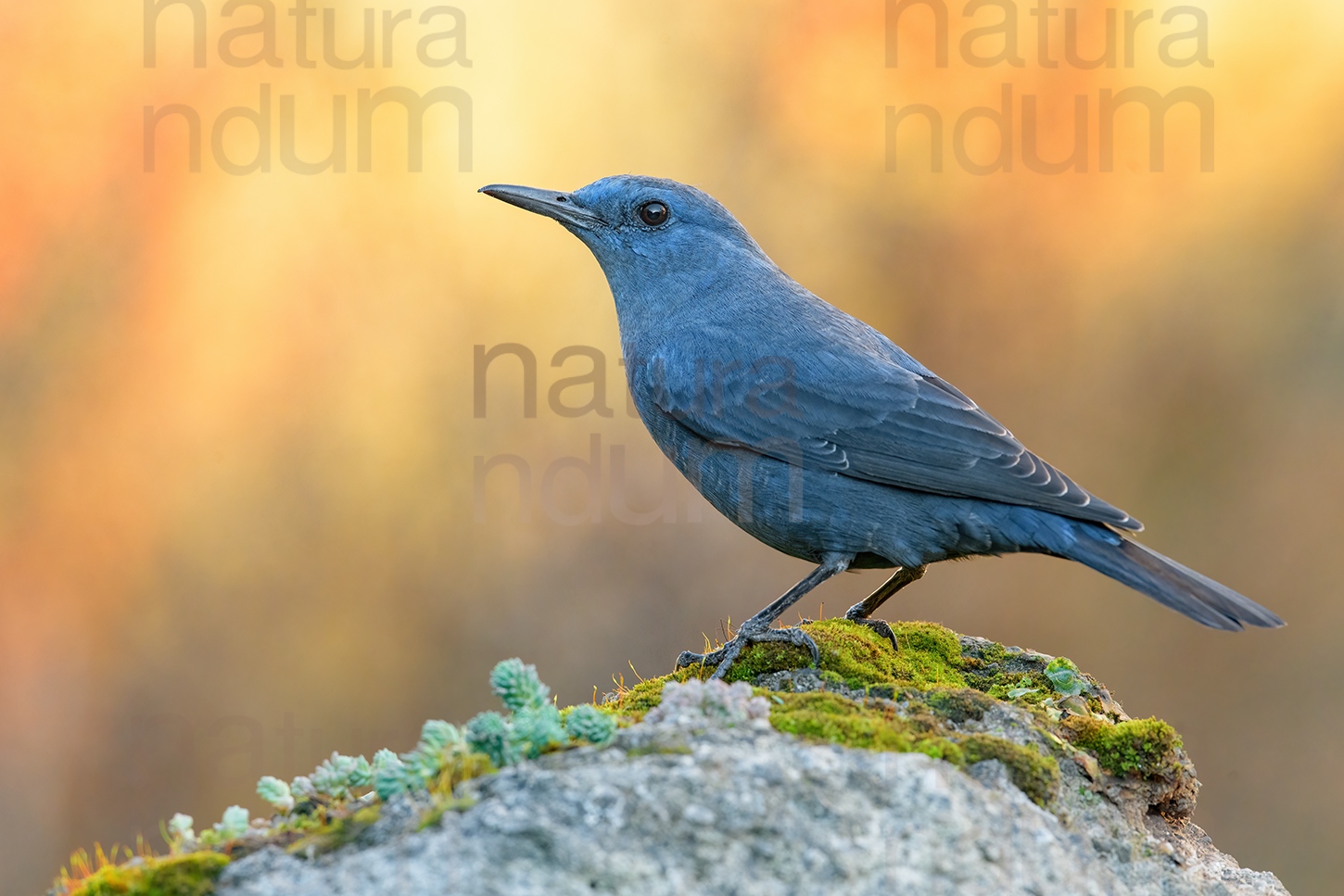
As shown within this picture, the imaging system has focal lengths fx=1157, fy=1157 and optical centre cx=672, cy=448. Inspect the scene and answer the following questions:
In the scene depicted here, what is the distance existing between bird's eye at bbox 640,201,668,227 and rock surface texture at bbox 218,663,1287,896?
11.0ft

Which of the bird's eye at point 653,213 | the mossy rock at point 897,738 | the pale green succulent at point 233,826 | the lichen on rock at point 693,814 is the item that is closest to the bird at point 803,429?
the bird's eye at point 653,213

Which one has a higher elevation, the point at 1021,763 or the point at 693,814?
the point at 693,814

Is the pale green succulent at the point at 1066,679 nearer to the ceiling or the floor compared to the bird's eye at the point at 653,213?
nearer to the floor

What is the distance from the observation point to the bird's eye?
6.15m

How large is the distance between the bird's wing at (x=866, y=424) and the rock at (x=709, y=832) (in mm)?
1892

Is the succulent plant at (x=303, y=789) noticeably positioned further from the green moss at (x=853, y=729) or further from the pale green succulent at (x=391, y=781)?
the green moss at (x=853, y=729)

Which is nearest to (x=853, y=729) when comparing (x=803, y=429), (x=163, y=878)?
(x=163, y=878)

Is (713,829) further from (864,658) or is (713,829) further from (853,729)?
(864,658)

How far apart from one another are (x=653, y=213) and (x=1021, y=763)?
3.63 m

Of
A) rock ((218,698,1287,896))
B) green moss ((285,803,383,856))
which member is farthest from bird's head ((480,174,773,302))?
green moss ((285,803,383,856))

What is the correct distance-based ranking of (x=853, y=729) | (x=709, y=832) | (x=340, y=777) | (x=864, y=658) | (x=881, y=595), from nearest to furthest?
(x=709, y=832)
(x=340, y=777)
(x=853, y=729)
(x=864, y=658)
(x=881, y=595)

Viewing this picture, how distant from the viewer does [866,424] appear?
210 inches

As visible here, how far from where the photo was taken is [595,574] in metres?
8.36

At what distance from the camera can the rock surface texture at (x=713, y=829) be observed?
2678 mm
